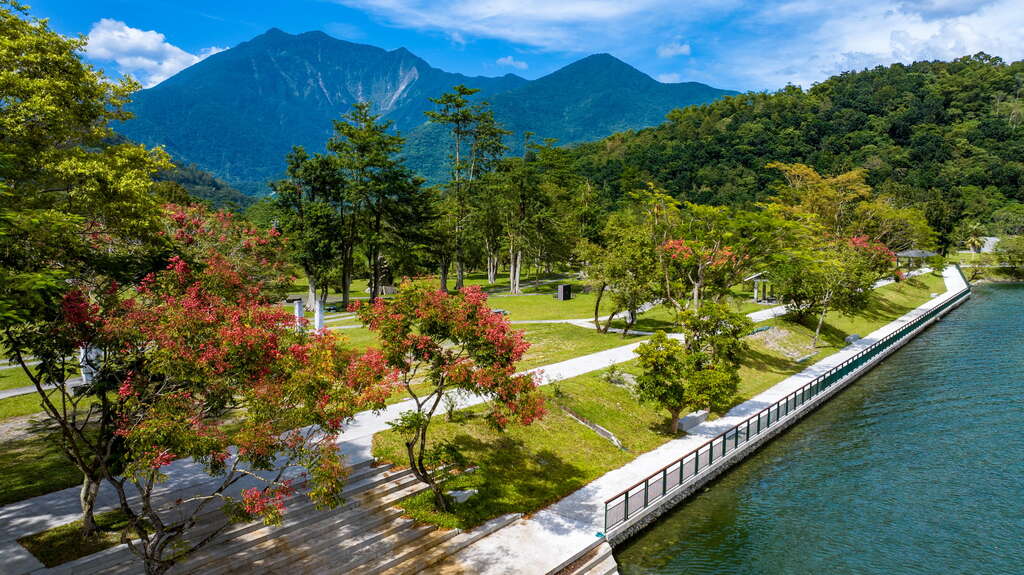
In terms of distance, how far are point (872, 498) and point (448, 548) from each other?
1470 centimetres

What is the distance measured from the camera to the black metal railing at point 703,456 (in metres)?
15.5

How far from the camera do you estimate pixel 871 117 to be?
14475cm

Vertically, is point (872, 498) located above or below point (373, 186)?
below

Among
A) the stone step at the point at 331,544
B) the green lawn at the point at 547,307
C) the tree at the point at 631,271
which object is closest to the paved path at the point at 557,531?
the stone step at the point at 331,544

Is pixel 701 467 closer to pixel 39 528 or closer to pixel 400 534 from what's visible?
pixel 400 534

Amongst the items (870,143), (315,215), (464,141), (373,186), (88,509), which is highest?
(870,143)

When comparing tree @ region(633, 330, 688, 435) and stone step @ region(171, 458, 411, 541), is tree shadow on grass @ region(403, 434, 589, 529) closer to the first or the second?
stone step @ region(171, 458, 411, 541)

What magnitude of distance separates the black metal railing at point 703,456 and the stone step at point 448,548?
2819mm

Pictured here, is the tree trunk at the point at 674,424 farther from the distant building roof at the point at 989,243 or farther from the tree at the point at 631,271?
the distant building roof at the point at 989,243

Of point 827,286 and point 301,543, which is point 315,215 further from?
point 827,286

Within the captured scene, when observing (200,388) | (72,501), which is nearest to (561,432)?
(200,388)

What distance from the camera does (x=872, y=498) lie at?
61.5 feet

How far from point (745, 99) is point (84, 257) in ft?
663

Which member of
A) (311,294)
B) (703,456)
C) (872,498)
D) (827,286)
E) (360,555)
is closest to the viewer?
(360,555)
